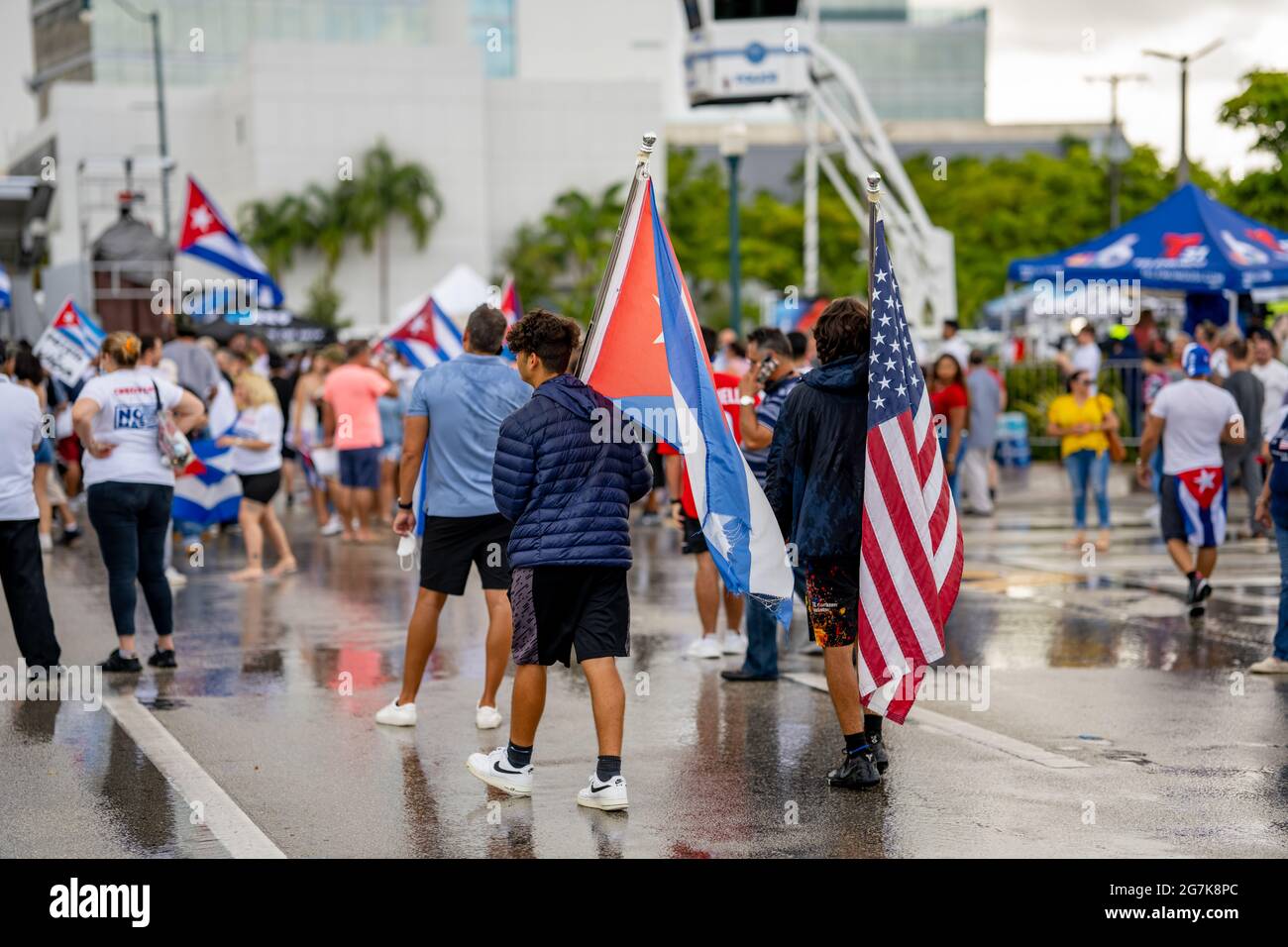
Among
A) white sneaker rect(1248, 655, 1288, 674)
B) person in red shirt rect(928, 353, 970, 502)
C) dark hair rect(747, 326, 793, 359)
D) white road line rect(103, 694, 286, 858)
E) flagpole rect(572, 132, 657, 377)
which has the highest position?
flagpole rect(572, 132, 657, 377)

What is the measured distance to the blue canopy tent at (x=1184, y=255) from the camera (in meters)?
20.3

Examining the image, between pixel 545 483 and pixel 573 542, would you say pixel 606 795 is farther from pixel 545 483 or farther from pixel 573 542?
pixel 545 483

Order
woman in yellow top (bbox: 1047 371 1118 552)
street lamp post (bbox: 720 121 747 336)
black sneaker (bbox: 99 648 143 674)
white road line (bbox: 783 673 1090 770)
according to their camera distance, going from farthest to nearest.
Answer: street lamp post (bbox: 720 121 747 336), woman in yellow top (bbox: 1047 371 1118 552), black sneaker (bbox: 99 648 143 674), white road line (bbox: 783 673 1090 770)

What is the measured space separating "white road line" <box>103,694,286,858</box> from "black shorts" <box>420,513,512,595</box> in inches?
56.5

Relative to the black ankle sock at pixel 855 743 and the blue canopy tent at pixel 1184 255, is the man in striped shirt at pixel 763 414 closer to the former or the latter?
the black ankle sock at pixel 855 743

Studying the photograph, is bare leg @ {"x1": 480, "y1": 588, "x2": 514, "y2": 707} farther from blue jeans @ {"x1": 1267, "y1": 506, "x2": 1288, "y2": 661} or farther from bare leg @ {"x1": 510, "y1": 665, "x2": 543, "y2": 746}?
blue jeans @ {"x1": 1267, "y1": 506, "x2": 1288, "y2": 661}

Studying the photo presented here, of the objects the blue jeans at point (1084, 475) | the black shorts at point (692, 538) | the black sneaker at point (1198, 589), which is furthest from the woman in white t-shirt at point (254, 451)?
the black sneaker at point (1198, 589)

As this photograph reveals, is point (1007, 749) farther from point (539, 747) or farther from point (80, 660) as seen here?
point (80, 660)

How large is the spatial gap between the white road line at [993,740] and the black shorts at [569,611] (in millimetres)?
2080

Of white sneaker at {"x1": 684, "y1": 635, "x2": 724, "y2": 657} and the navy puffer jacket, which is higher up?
the navy puffer jacket

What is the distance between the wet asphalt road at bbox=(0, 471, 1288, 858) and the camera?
6.54 metres

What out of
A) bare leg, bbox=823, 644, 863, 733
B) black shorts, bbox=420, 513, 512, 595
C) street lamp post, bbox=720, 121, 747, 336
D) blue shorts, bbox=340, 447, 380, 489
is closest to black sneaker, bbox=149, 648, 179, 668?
black shorts, bbox=420, 513, 512, 595

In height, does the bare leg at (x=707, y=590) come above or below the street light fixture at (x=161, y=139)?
below
